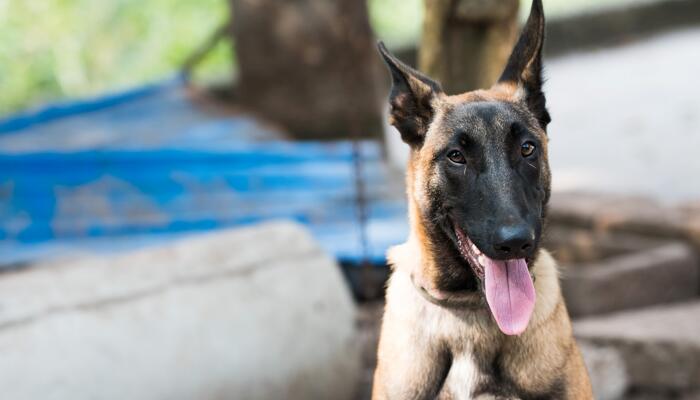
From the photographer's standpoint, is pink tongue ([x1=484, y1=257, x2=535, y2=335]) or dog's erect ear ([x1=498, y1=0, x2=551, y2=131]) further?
dog's erect ear ([x1=498, y1=0, x2=551, y2=131])

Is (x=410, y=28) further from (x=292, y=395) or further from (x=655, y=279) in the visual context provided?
(x=292, y=395)

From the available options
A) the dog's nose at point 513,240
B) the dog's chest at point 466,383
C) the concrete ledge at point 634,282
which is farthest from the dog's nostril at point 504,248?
the concrete ledge at point 634,282

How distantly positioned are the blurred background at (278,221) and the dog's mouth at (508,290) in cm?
100

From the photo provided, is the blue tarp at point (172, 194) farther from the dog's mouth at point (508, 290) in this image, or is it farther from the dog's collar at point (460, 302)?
the dog's mouth at point (508, 290)

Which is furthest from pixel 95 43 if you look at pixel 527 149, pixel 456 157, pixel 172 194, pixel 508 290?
pixel 508 290

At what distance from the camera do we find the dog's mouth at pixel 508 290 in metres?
3.03

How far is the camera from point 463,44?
5164mm

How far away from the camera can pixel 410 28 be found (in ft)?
42.3

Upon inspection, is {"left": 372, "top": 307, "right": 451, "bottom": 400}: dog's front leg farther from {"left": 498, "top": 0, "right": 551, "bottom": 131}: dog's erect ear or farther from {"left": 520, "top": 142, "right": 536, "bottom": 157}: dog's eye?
{"left": 498, "top": 0, "right": 551, "bottom": 131}: dog's erect ear

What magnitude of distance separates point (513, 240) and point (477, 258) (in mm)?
297

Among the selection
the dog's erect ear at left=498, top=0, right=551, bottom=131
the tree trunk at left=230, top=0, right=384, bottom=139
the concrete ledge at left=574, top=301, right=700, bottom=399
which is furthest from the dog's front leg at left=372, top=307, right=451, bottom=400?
the tree trunk at left=230, top=0, right=384, bottom=139

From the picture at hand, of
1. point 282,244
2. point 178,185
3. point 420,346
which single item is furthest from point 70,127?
point 420,346

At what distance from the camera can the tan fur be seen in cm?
317

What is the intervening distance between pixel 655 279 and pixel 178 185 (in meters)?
3.01
